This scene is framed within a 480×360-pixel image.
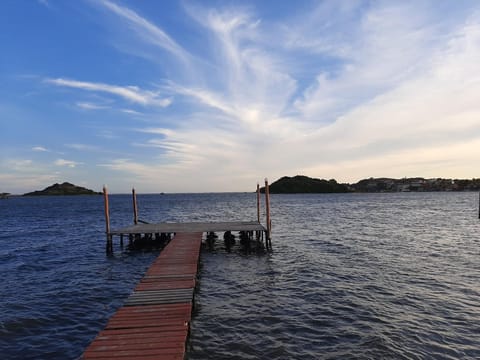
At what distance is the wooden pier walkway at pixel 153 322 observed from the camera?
6395mm

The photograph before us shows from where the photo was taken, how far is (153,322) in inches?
307

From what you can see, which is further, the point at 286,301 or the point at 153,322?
the point at 286,301

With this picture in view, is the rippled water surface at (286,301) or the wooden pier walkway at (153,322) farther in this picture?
the rippled water surface at (286,301)

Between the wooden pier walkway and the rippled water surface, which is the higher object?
the wooden pier walkway

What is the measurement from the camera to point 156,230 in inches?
929

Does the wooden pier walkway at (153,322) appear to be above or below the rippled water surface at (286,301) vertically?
above

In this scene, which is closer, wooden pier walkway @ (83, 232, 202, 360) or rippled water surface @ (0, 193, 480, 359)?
wooden pier walkway @ (83, 232, 202, 360)

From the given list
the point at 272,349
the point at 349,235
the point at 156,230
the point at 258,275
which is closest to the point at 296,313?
the point at 272,349

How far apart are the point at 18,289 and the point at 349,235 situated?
2298 centimetres

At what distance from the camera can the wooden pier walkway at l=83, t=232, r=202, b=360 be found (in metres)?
6.39

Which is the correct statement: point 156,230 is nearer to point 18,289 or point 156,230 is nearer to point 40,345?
point 18,289

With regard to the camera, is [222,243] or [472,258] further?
[222,243]

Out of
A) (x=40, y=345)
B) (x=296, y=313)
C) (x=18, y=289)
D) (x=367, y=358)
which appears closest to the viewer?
(x=367, y=358)

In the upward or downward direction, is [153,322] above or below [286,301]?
above
